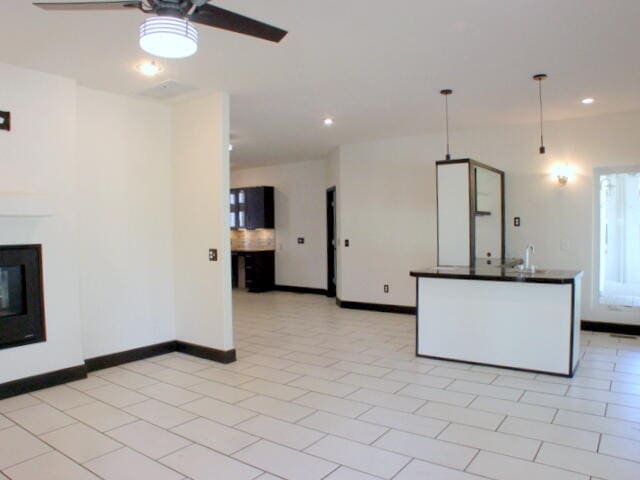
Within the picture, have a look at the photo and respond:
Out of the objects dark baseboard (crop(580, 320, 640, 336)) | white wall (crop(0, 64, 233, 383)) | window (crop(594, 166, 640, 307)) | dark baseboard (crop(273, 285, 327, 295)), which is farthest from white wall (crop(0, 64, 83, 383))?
window (crop(594, 166, 640, 307))

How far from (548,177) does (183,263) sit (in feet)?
14.9

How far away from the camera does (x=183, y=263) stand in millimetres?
4793

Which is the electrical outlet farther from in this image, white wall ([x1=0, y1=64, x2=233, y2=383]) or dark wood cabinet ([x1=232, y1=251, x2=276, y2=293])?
dark wood cabinet ([x1=232, y1=251, x2=276, y2=293])

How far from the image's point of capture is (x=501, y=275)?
13.5ft

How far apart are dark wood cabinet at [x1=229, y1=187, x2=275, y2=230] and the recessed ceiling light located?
18.0 ft

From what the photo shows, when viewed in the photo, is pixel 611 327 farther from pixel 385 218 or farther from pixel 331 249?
pixel 331 249

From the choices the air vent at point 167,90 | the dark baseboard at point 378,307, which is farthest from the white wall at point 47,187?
the dark baseboard at point 378,307

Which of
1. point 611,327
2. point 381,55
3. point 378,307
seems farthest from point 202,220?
point 611,327

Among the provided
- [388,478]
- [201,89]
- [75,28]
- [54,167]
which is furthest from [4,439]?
[201,89]

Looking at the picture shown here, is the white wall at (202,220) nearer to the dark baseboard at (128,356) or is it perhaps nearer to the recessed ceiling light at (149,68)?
the dark baseboard at (128,356)

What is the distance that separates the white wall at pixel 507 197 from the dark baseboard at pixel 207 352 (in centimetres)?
312

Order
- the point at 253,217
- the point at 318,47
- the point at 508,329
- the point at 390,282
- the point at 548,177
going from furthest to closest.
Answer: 1. the point at 253,217
2. the point at 390,282
3. the point at 548,177
4. the point at 508,329
5. the point at 318,47

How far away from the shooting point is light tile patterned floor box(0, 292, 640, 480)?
97.6 inches

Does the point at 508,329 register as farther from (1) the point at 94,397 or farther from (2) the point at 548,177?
(1) the point at 94,397
